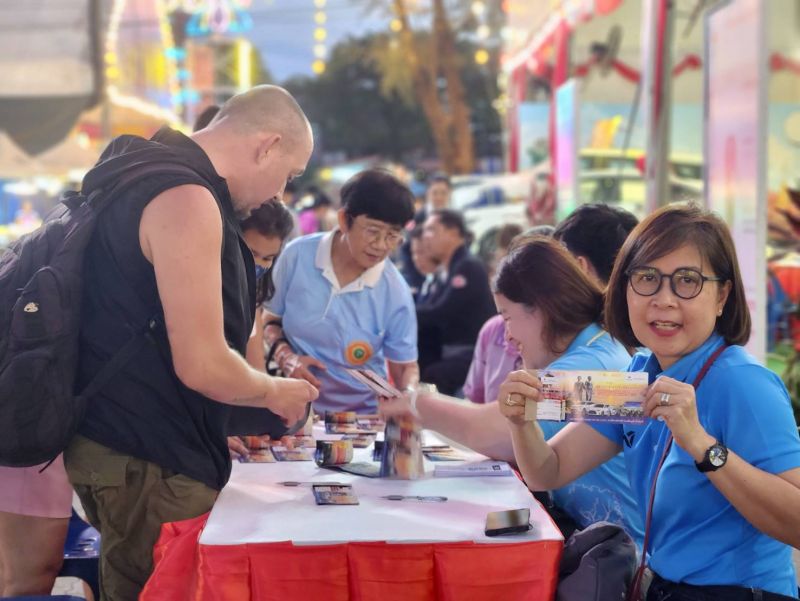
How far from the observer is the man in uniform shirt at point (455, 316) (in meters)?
7.12

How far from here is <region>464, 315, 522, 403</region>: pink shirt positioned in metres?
4.34

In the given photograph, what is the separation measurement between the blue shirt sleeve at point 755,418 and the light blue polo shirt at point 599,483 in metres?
0.77

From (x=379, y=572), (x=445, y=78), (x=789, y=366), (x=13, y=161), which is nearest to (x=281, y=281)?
(x=379, y=572)

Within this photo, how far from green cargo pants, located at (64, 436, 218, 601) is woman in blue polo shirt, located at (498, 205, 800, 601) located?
0.84 m

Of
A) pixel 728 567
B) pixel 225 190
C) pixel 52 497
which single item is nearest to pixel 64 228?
pixel 225 190

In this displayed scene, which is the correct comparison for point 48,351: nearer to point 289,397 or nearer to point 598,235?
point 289,397

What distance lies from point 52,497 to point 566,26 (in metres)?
11.5

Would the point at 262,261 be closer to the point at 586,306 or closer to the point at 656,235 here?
the point at 586,306

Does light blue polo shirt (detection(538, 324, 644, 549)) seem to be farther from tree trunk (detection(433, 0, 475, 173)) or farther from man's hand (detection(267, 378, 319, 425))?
tree trunk (detection(433, 0, 475, 173))

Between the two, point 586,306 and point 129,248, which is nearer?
point 129,248

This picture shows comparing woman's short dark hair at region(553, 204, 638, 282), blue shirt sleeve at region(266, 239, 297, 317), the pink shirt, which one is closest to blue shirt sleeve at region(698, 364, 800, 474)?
woman's short dark hair at region(553, 204, 638, 282)

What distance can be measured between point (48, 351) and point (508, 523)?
111 cm

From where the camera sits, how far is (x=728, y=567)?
7.64 feet

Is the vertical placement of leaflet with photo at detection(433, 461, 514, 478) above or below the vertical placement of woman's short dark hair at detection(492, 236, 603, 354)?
below
